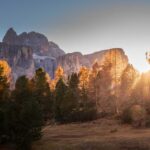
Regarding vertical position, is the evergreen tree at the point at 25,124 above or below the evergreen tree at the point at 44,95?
below

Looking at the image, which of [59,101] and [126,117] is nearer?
[126,117]

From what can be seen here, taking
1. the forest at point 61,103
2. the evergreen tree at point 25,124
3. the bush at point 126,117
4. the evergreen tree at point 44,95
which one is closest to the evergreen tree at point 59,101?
the forest at point 61,103

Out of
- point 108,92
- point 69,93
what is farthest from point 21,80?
point 108,92

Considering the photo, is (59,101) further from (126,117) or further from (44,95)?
(126,117)

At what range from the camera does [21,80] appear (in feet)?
161

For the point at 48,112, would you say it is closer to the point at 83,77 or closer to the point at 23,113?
the point at 83,77

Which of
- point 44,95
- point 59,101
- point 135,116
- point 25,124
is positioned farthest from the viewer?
point 44,95

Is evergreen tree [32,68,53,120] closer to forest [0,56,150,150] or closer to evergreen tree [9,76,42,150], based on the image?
forest [0,56,150,150]

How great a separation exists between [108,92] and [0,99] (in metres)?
44.9

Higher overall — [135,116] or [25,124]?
[135,116]

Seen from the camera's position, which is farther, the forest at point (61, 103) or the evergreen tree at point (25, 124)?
the forest at point (61, 103)

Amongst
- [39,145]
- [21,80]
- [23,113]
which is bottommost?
[39,145]

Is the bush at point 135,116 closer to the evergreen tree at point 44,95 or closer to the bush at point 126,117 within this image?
the bush at point 126,117

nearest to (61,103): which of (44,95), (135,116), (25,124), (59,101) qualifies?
(59,101)
